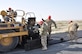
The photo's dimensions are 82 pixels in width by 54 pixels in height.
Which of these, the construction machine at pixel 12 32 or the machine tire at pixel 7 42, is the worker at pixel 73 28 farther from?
the machine tire at pixel 7 42

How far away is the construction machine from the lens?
11016 mm

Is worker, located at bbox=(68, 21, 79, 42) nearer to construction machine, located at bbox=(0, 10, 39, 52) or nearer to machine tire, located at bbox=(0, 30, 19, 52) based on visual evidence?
construction machine, located at bbox=(0, 10, 39, 52)

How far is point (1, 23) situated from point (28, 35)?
173 cm

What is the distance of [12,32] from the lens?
11180 millimetres

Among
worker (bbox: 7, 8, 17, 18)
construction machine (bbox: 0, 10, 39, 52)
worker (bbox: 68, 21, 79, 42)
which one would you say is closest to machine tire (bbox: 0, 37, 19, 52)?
construction machine (bbox: 0, 10, 39, 52)

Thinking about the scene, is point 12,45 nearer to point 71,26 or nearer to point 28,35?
point 28,35

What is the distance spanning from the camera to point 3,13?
11.3 metres

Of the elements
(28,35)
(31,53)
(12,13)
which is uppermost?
(12,13)

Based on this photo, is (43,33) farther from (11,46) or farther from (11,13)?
(11,13)

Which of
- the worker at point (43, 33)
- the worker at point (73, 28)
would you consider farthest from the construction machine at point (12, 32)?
the worker at point (73, 28)

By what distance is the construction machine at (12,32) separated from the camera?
36.1ft

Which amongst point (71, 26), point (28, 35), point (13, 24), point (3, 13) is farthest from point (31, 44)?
point (71, 26)

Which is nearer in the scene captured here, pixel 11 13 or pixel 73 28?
pixel 11 13

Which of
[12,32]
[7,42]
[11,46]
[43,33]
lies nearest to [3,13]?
[12,32]
